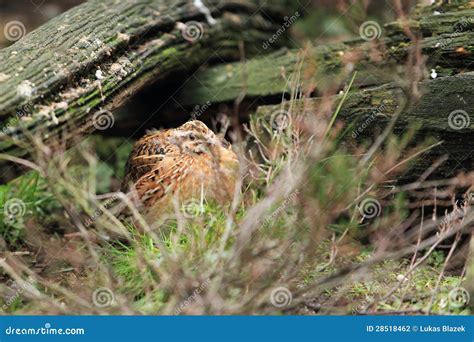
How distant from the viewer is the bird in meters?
5.73

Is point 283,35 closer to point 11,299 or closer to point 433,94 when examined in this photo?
point 433,94

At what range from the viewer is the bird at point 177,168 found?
573 cm

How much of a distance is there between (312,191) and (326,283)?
53 centimetres

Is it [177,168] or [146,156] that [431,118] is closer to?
[177,168]

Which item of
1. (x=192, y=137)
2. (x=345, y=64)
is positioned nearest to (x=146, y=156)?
(x=192, y=137)

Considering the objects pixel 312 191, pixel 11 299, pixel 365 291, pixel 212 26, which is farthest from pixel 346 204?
pixel 212 26

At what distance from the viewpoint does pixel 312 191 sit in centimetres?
446

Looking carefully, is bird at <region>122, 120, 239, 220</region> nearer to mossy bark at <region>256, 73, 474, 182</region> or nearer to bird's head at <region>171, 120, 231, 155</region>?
bird's head at <region>171, 120, 231, 155</region>

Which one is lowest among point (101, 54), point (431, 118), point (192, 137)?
point (431, 118)

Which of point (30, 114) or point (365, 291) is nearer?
point (365, 291)

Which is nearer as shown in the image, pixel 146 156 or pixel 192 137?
pixel 192 137

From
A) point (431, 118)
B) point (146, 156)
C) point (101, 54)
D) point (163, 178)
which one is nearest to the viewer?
point (431, 118)

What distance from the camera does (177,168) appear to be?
19.7 feet

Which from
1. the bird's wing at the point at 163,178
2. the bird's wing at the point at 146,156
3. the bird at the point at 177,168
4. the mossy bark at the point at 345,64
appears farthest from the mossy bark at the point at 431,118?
the bird's wing at the point at 146,156
